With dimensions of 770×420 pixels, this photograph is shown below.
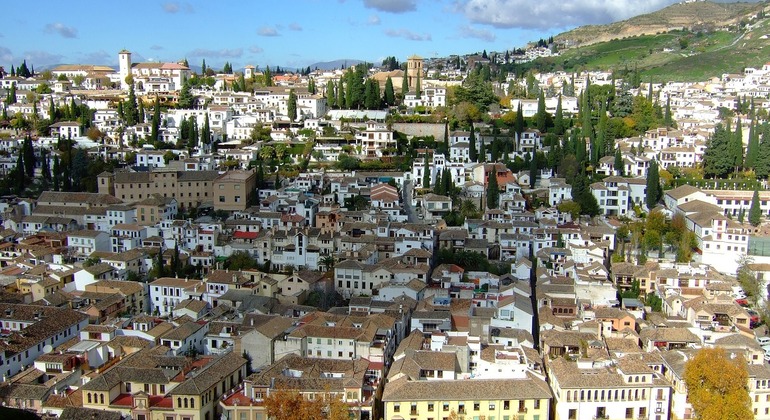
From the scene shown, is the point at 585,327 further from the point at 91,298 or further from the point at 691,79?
the point at 691,79

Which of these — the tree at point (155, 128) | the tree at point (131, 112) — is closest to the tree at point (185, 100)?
the tree at point (131, 112)

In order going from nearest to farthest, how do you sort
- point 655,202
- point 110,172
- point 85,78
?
1. point 655,202
2. point 110,172
3. point 85,78

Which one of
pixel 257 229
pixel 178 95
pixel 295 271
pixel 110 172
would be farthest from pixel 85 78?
pixel 295 271

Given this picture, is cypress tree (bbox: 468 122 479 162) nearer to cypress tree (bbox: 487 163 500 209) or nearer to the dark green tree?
cypress tree (bbox: 487 163 500 209)

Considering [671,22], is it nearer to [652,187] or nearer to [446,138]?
[446,138]

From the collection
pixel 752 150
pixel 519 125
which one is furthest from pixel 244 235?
pixel 752 150

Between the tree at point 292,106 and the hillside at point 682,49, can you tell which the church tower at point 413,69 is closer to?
the tree at point 292,106
